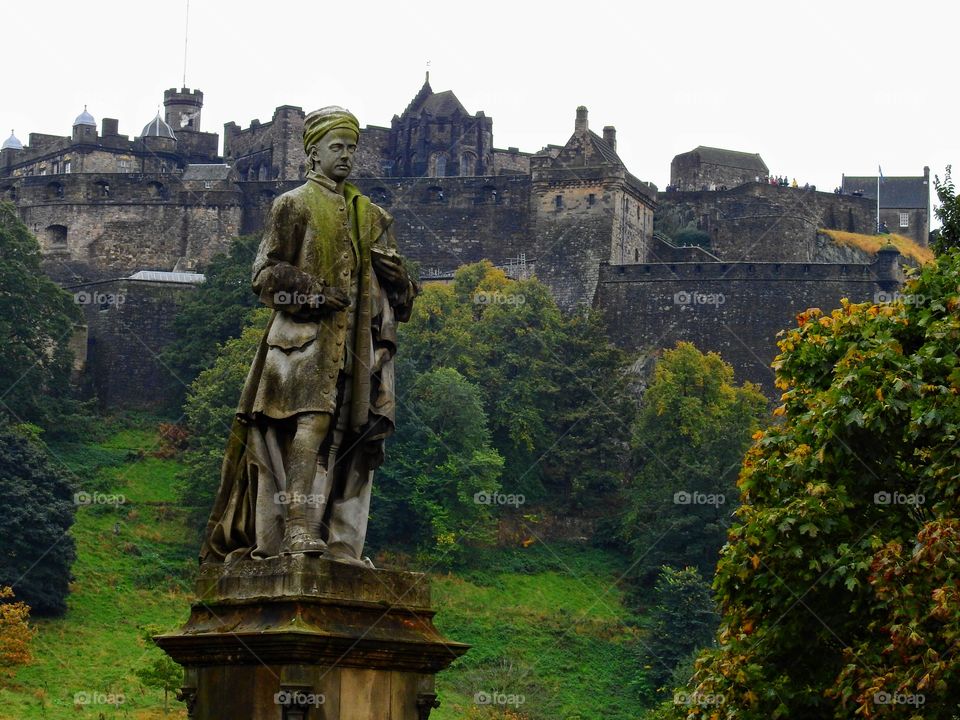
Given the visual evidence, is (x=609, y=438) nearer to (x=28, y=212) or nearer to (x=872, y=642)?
(x=28, y=212)

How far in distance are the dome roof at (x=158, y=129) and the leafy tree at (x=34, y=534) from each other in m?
42.3

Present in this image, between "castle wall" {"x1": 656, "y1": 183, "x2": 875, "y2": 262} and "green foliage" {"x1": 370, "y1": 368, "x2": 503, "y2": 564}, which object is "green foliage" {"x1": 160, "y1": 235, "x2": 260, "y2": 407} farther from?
"castle wall" {"x1": 656, "y1": 183, "x2": 875, "y2": 262}

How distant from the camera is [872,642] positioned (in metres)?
17.9

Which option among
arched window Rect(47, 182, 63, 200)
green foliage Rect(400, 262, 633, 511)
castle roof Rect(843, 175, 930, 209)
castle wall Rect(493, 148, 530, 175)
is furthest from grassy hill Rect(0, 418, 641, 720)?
castle roof Rect(843, 175, 930, 209)

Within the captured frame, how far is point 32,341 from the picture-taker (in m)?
71.4

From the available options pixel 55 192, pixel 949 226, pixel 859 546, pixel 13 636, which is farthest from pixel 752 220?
pixel 859 546

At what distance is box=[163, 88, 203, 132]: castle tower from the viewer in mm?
104562

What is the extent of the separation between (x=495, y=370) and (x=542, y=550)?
706 centimetres

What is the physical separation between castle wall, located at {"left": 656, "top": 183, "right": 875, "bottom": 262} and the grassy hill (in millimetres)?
23217

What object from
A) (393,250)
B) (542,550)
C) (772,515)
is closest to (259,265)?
(393,250)

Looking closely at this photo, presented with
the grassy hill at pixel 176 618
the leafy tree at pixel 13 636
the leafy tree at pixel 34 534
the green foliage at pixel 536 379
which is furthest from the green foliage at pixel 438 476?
the leafy tree at pixel 13 636

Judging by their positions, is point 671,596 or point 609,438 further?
point 609,438

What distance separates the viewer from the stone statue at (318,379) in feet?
39.4

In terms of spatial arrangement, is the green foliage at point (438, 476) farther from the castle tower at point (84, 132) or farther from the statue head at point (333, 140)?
the statue head at point (333, 140)
